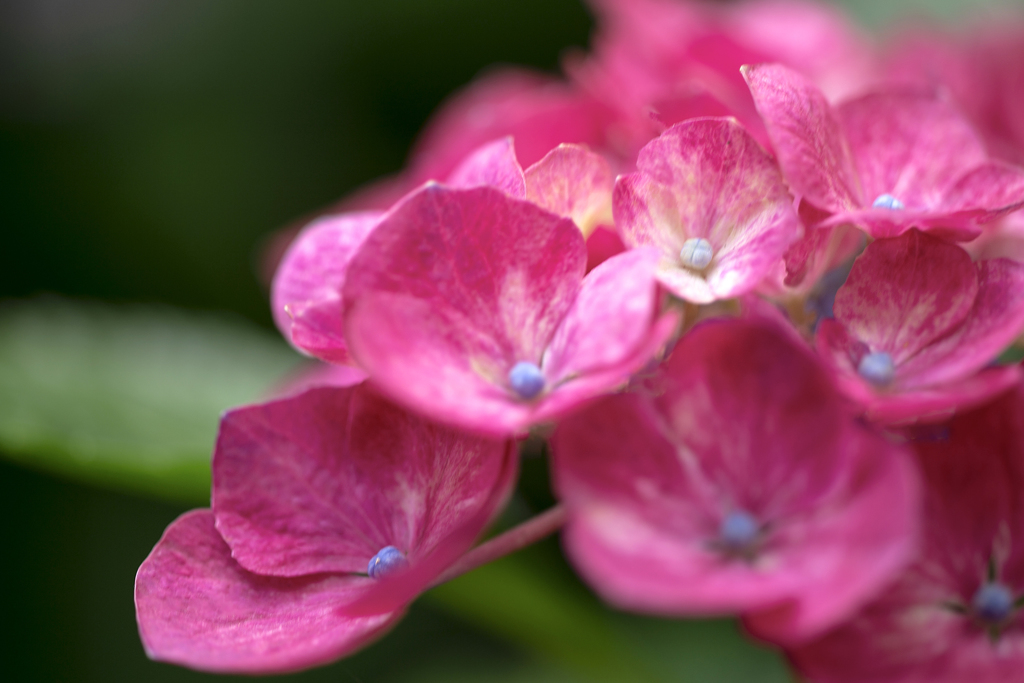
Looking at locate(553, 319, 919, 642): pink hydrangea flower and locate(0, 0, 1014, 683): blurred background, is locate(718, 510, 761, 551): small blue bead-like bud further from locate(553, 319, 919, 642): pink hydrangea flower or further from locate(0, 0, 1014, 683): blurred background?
locate(0, 0, 1014, 683): blurred background

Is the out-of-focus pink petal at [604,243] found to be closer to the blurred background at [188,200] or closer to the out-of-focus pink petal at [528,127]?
the out-of-focus pink petal at [528,127]

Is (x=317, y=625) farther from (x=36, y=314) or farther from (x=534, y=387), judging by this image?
(x=36, y=314)

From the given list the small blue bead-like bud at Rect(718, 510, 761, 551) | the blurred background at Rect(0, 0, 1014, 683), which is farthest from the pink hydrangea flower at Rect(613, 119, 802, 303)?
the blurred background at Rect(0, 0, 1014, 683)

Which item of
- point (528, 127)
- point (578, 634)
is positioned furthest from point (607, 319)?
point (578, 634)

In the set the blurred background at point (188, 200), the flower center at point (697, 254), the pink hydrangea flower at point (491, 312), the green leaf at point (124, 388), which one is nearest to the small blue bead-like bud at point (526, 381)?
the pink hydrangea flower at point (491, 312)

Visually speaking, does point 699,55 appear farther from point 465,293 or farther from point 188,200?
point 188,200

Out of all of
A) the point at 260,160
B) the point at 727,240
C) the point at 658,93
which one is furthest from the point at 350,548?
the point at 260,160

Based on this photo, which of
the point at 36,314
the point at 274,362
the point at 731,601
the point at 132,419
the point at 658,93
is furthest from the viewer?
the point at 274,362
